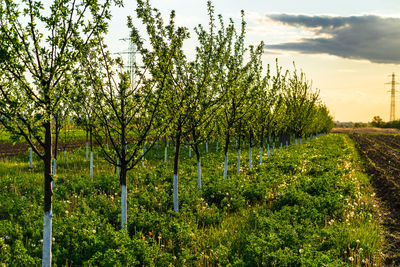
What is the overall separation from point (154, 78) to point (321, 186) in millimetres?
9649

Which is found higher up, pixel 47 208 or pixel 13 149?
pixel 47 208

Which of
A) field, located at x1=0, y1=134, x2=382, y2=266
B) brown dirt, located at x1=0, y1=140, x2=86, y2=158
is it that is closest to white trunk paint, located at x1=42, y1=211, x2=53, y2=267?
field, located at x1=0, y1=134, x2=382, y2=266

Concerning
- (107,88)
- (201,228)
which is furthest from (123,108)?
(201,228)

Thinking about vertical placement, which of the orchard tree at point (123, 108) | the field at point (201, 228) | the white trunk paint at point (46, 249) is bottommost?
the field at point (201, 228)

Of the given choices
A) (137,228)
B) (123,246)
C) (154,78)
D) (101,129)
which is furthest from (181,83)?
(123,246)

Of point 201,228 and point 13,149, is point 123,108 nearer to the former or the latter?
point 201,228

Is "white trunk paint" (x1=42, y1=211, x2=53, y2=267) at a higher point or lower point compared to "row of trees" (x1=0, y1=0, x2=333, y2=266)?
lower

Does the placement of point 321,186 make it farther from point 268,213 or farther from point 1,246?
point 1,246

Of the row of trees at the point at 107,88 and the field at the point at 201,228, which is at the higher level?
the row of trees at the point at 107,88

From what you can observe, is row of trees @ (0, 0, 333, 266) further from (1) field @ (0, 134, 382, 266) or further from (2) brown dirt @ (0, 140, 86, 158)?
(2) brown dirt @ (0, 140, 86, 158)

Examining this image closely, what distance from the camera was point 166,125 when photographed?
28.1ft

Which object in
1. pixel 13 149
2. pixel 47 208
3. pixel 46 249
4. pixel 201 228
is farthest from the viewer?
pixel 13 149

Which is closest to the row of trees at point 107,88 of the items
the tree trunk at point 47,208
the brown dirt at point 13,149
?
the tree trunk at point 47,208

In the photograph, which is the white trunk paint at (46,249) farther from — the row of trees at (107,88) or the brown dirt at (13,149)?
the brown dirt at (13,149)
